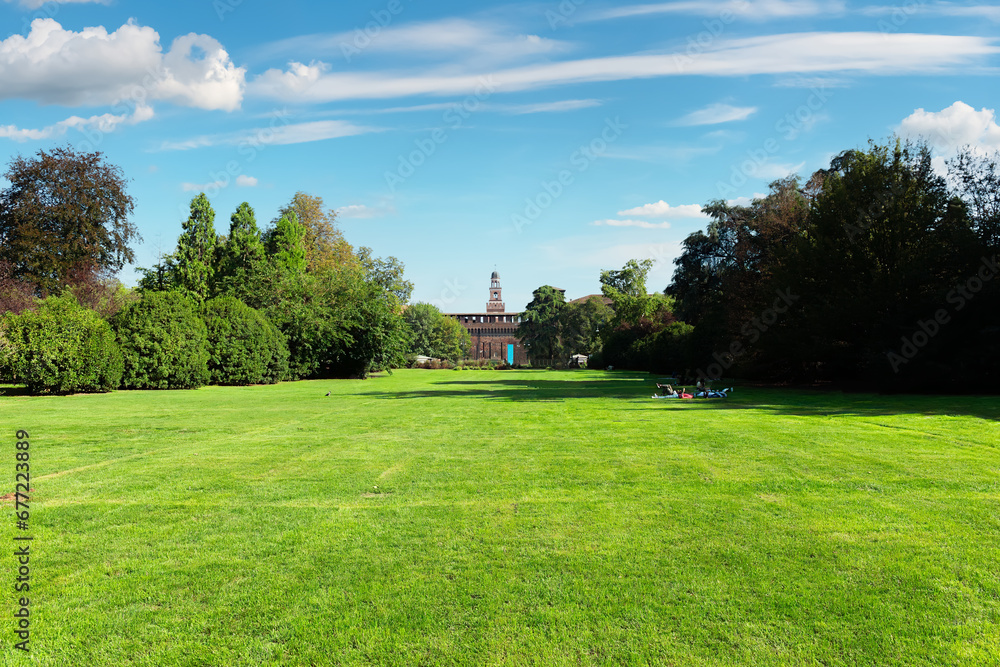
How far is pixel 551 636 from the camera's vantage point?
3414 millimetres

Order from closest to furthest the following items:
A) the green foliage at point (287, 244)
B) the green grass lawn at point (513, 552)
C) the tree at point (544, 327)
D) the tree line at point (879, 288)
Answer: the green grass lawn at point (513, 552) < the tree line at point (879, 288) < the green foliage at point (287, 244) < the tree at point (544, 327)

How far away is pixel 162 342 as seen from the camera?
23938 millimetres

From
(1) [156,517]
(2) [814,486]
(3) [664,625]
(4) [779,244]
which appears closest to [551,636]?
(3) [664,625]

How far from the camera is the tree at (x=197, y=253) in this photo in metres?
42.7

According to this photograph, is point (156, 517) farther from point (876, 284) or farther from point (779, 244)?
point (779, 244)

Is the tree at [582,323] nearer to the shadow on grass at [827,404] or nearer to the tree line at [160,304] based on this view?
the tree line at [160,304]

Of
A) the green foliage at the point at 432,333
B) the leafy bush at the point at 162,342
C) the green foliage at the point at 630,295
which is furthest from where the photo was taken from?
the green foliage at the point at 432,333

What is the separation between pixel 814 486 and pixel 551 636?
4336 mm

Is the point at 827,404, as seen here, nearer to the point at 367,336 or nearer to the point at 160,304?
the point at 160,304

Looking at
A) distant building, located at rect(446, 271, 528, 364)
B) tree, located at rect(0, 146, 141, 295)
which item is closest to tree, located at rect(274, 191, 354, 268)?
tree, located at rect(0, 146, 141, 295)

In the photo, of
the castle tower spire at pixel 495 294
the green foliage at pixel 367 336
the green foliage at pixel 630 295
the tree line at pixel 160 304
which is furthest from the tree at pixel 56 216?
the castle tower spire at pixel 495 294

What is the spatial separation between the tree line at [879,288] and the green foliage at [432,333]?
5983 cm

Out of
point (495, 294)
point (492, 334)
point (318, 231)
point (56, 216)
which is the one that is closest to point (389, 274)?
point (318, 231)

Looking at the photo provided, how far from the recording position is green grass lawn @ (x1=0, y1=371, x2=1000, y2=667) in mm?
3357
